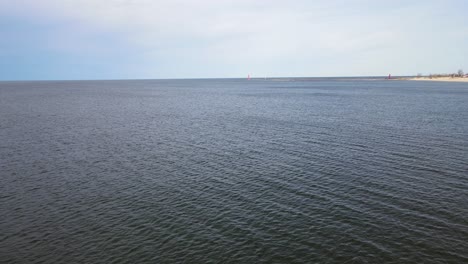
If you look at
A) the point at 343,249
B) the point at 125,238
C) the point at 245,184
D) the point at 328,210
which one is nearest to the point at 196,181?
the point at 245,184

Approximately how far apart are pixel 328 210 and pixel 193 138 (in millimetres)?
37398

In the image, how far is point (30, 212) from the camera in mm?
30078

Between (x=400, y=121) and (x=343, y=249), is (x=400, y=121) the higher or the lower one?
the higher one

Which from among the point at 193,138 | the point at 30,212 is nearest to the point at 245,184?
the point at 30,212

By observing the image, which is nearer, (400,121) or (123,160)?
(123,160)

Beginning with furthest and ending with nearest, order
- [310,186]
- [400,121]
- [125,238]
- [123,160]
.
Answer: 1. [400,121]
2. [123,160]
3. [310,186]
4. [125,238]

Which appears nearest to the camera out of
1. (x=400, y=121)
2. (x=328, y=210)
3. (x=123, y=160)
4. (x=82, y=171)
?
(x=328, y=210)

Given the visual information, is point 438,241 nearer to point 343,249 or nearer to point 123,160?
point 343,249

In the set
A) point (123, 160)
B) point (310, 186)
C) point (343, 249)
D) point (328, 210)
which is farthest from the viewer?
point (123, 160)

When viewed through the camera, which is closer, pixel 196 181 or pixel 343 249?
pixel 343 249

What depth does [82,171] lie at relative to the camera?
4178 centimetres

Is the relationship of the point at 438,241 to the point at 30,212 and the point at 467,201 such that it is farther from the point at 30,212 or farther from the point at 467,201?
the point at 30,212

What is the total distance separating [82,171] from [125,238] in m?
20.3

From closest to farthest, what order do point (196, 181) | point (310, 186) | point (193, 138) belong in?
1. point (310, 186)
2. point (196, 181)
3. point (193, 138)
